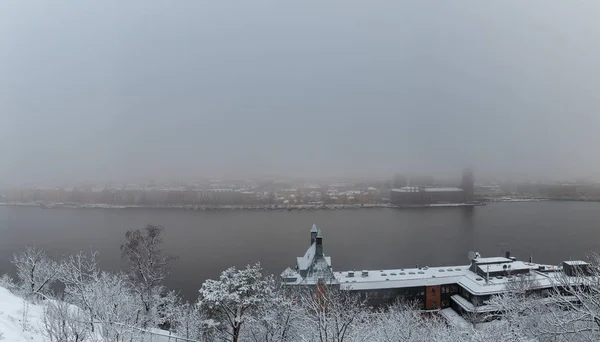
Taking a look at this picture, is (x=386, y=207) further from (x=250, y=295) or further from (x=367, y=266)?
(x=250, y=295)

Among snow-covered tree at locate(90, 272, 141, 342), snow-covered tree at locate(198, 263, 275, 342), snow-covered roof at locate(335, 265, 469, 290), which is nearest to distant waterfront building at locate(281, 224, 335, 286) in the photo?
snow-covered roof at locate(335, 265, 469, 290)

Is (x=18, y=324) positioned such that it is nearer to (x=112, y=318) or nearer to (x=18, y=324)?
(x=18, y=324)

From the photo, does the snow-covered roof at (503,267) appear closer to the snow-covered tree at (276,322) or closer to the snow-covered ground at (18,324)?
the snow-covered tree at (276,322)

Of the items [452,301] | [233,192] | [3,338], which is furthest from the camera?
[233,192]

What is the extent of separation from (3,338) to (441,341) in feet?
20.6

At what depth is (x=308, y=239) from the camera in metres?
27.7

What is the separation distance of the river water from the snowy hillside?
11.1 m

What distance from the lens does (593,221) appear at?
1453 inches

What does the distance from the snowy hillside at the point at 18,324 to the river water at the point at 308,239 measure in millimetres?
11147

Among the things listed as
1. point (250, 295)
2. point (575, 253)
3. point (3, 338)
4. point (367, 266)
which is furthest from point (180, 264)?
point (575, 253)

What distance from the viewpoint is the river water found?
2181 centimetres

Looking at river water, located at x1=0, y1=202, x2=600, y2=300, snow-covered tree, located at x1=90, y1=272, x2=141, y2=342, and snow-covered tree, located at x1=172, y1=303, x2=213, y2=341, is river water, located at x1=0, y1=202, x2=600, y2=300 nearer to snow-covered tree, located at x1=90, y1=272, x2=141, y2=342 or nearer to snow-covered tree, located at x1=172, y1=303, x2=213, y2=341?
snow-covered tree, located at x1=172, y1=303, x2=213, y2=341

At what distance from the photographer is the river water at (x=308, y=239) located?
21.8 m

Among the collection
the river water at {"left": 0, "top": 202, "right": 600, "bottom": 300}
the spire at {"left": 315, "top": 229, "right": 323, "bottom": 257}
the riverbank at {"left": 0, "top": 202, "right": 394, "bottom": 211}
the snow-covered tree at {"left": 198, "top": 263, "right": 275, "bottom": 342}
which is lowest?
the river water at {"left": 0, "top": 202, "right": 600, "bottom": 300}
